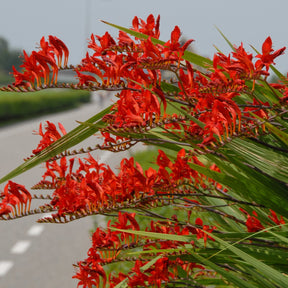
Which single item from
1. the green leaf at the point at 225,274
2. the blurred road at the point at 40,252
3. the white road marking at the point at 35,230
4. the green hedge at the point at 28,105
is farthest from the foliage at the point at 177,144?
the green hedge at the point at 28,105

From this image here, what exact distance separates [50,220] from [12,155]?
1053cm

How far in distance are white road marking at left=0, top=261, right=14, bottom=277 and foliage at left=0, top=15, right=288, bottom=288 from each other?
3156 mm

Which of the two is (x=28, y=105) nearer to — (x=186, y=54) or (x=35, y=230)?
(x=35, y=230)

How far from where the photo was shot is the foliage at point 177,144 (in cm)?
127

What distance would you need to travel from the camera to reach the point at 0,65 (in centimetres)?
7806

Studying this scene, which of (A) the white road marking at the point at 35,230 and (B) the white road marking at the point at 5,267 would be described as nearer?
(B) the white road marking at the point at 5,267

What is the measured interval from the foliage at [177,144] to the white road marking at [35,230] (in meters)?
4.37

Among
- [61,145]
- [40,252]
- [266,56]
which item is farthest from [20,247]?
[266,56]

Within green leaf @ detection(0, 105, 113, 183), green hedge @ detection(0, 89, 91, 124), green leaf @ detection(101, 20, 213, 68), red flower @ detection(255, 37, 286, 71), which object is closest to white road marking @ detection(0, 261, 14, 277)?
green leaf @ detection(0, 105, 113, 183)

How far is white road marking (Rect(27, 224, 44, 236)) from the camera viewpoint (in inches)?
234

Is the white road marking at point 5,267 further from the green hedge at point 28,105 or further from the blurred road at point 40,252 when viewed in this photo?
the green hedge at point 28,105

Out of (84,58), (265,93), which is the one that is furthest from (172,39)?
(265,93)

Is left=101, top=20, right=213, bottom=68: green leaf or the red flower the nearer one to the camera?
the red flower

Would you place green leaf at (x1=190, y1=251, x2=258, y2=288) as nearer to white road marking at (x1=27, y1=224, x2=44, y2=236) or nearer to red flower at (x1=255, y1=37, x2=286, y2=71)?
red flower at (x1=255, y1=37, x2=286, y2=71)
